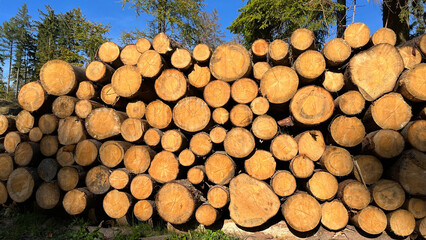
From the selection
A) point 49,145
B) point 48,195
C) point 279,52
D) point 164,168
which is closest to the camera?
point 279,52

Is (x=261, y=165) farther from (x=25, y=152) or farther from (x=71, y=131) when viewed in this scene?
(x=25, y=152)

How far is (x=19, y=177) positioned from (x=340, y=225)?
4.11m

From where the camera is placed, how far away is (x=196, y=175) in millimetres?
3057

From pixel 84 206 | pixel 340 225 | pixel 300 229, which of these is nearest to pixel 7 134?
pixel 84 206

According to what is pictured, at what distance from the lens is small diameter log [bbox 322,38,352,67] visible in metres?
2.93

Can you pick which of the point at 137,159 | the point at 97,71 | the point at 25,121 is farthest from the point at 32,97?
the point at 137,159

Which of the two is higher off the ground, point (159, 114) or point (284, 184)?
point (159, 114)

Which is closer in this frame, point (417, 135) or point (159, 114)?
point (417, 135)

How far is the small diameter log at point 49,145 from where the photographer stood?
3432 mm

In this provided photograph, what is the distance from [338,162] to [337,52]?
1.26 meters

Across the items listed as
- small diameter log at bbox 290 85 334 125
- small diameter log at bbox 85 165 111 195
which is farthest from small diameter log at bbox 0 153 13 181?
small diameter log at bbox 290 85 334 125

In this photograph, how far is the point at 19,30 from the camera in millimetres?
35562

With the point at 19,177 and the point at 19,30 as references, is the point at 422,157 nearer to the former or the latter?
the point at 19,177

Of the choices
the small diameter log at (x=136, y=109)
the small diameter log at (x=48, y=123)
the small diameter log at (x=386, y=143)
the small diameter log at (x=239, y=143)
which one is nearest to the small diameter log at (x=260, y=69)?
the small diameter log at (x=239, y=143)
